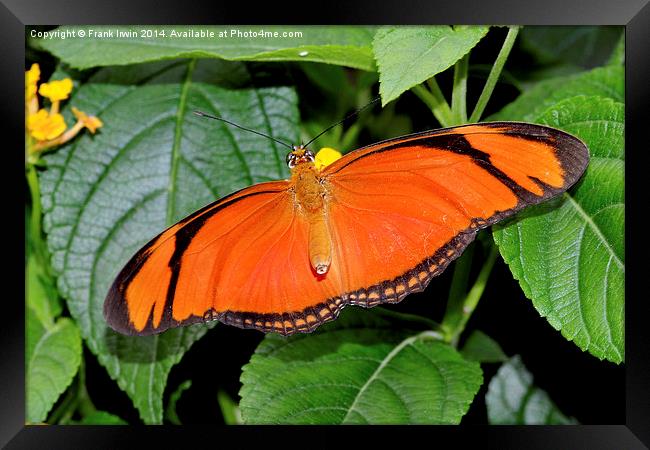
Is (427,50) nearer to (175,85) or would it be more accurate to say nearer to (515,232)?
(515,232)

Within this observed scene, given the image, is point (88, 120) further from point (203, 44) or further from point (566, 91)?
point (566, 91)

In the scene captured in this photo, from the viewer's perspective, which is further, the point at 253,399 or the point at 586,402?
the point at 586,402

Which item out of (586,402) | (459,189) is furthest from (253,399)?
(586,402)

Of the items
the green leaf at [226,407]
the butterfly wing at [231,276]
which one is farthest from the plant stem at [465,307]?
the green leaf at [226,407]
